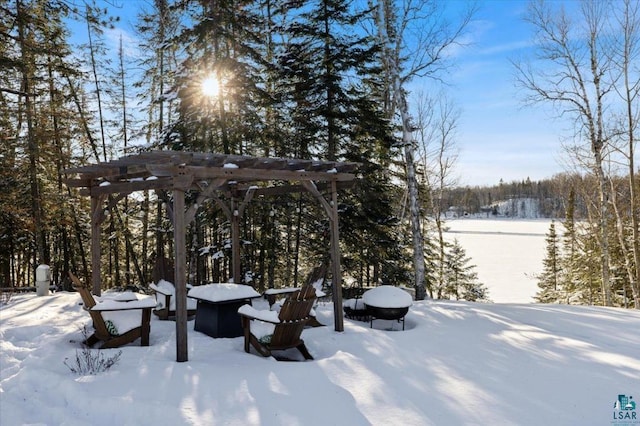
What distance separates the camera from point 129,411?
294cm

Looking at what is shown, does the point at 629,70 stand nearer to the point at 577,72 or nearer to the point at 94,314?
the point at 577,72

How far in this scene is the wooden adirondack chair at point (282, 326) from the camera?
453 cm

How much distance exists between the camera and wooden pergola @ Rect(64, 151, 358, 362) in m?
4.42

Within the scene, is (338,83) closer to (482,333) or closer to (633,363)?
(482,333)

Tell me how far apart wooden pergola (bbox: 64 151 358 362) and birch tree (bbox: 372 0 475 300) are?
284cm

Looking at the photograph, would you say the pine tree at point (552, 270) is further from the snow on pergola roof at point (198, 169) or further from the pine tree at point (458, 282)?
the snow on pergola roof at point (198, 169)

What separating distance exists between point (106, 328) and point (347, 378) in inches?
122

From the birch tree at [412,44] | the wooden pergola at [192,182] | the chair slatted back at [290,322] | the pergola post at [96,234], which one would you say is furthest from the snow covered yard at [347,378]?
the birch tree at [412,44]

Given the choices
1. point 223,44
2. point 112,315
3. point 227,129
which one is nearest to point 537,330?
point 112,315

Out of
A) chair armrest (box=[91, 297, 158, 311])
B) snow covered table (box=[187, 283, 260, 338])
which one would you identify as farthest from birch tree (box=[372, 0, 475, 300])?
chair armrest (box=[91, 297, 158, 311])

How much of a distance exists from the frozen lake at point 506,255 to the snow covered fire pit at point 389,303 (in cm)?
1022

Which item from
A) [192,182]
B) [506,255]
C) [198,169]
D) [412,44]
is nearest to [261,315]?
[192,182]

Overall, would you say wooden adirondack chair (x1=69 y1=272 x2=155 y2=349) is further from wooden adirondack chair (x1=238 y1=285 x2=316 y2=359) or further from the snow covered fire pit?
the snow covered fire pit

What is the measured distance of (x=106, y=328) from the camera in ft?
15.6
